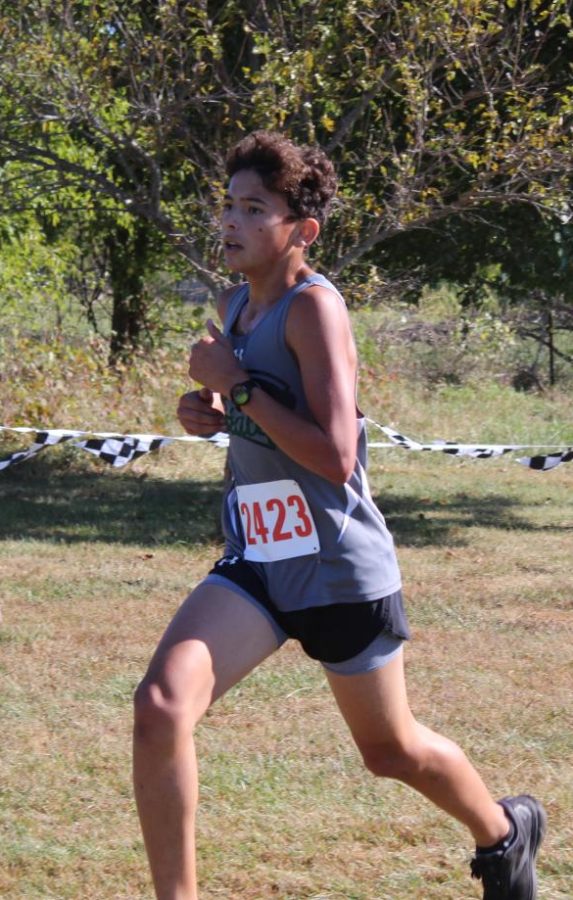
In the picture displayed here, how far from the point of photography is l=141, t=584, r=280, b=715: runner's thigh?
299cm

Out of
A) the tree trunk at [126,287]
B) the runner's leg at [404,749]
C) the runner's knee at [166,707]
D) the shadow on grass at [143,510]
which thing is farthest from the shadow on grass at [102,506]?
the runner's knee at [166,707]

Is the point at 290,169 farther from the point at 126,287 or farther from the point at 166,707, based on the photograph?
the point at 126,287

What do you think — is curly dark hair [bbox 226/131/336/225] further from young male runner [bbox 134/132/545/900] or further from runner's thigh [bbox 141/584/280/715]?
runner's thigh [bbox 141/584/280/715]

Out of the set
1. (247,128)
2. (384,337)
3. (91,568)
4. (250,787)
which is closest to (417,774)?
(250,787)

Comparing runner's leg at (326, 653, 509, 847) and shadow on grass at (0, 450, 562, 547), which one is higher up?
runner's leg at (326, 653, 509, 847)

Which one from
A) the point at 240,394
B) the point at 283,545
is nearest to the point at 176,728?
the point at 283,545

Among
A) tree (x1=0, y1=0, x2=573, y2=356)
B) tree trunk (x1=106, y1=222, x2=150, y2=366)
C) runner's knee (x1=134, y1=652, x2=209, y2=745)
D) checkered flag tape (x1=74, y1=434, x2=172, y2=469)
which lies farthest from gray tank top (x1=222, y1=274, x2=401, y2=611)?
tree trunk (x1=106, y1=222, x2=150, y2=366)

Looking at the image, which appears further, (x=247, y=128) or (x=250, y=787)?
(x=247, y=128)

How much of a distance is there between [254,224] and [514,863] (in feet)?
5.90

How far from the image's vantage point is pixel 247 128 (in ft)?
29.6

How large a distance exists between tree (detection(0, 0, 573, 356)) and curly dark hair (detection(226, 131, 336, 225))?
17.2 feet

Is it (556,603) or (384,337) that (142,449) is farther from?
(384,337)

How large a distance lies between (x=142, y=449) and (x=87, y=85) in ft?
9.30

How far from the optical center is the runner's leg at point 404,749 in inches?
127
